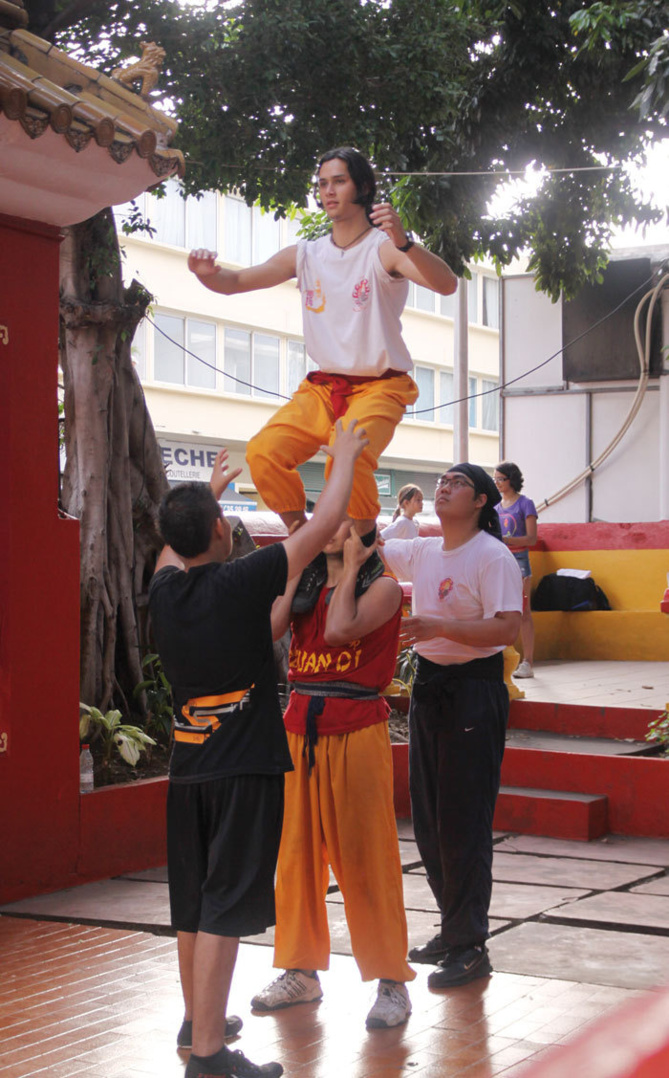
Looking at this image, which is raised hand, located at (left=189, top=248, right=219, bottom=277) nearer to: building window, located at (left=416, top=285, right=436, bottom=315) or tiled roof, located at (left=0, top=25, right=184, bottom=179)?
tiled roof, located at (left=0, top=25, right=184, bottom=179)

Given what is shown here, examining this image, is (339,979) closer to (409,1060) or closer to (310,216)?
(409,1060)

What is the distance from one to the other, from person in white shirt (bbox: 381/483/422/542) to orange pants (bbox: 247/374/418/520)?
475 centimetres

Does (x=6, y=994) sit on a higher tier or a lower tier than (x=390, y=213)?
lower

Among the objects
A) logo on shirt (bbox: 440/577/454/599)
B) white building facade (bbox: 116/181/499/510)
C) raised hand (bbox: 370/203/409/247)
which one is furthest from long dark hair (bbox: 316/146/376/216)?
white building facade (bbox: 116/181/499/510)

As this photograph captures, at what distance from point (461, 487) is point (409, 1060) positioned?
2006 mm

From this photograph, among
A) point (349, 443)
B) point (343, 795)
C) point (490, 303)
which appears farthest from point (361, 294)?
point (490, 303)

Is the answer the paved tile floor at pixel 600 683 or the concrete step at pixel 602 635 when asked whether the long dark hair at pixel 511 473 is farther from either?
the concrete step at pixel 602 635

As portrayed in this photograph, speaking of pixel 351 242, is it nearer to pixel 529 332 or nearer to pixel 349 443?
pixel 349 443

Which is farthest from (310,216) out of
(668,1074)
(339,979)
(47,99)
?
(668,1074)

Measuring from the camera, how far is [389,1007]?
409 cm

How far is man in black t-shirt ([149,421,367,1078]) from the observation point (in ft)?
11.5

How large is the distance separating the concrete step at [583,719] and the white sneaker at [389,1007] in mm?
4623

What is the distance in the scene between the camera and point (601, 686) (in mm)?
A: 10164

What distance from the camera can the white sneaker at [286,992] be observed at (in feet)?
14.1
